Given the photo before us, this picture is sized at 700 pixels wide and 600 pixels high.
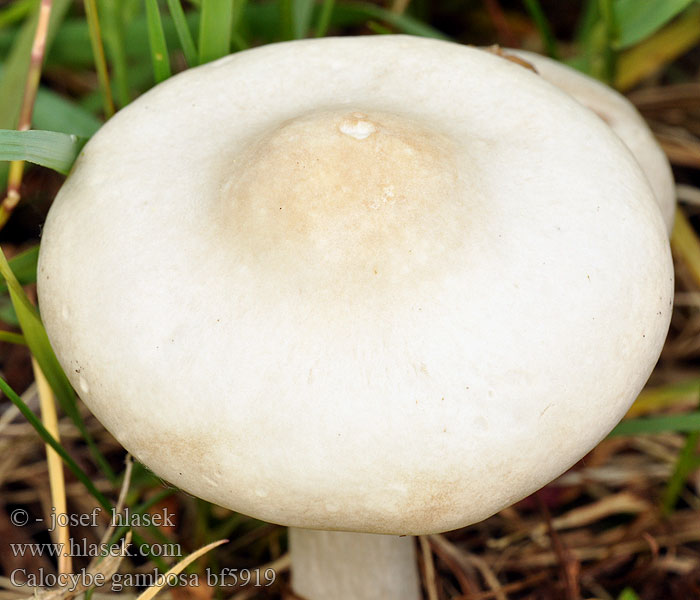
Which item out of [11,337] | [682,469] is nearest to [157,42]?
[11,337]

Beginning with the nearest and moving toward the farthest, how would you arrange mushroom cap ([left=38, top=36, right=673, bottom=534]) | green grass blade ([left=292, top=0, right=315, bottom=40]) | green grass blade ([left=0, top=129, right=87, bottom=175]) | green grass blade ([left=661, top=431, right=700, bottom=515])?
mushroom cap ([left=38, top=36, right=673, bottom=534])
green grass blade ([left=0, top=129, right=87, bottom=175])
green grass blade ([left=661, top=431, right=700, bottom=515])
green grass blade ([left=292, top=0, right=315, bottom=40])

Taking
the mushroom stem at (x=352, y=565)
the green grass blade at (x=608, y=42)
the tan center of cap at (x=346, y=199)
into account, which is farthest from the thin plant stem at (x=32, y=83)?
the green grass blade at (x=608, y=42)

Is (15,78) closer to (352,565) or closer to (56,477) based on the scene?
(56,477)

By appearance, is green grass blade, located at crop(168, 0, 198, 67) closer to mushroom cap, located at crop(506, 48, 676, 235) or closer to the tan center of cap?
the tan center of cap

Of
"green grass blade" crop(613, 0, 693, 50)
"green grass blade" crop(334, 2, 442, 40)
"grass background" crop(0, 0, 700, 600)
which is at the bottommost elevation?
"grass background" crop(0, 0, 700, 600)

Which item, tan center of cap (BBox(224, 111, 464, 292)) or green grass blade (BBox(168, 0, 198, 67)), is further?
green grass blade (BBox(168, 0, 198, 67))

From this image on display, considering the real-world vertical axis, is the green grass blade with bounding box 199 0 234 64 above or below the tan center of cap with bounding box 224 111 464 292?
above

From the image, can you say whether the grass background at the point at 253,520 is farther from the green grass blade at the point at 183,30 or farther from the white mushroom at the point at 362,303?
the white mushroom at the point at 362,303

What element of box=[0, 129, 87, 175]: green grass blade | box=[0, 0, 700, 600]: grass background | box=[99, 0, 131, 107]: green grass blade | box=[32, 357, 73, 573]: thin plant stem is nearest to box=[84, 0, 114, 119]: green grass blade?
box=[0, 0, 700, 600]: grass background
